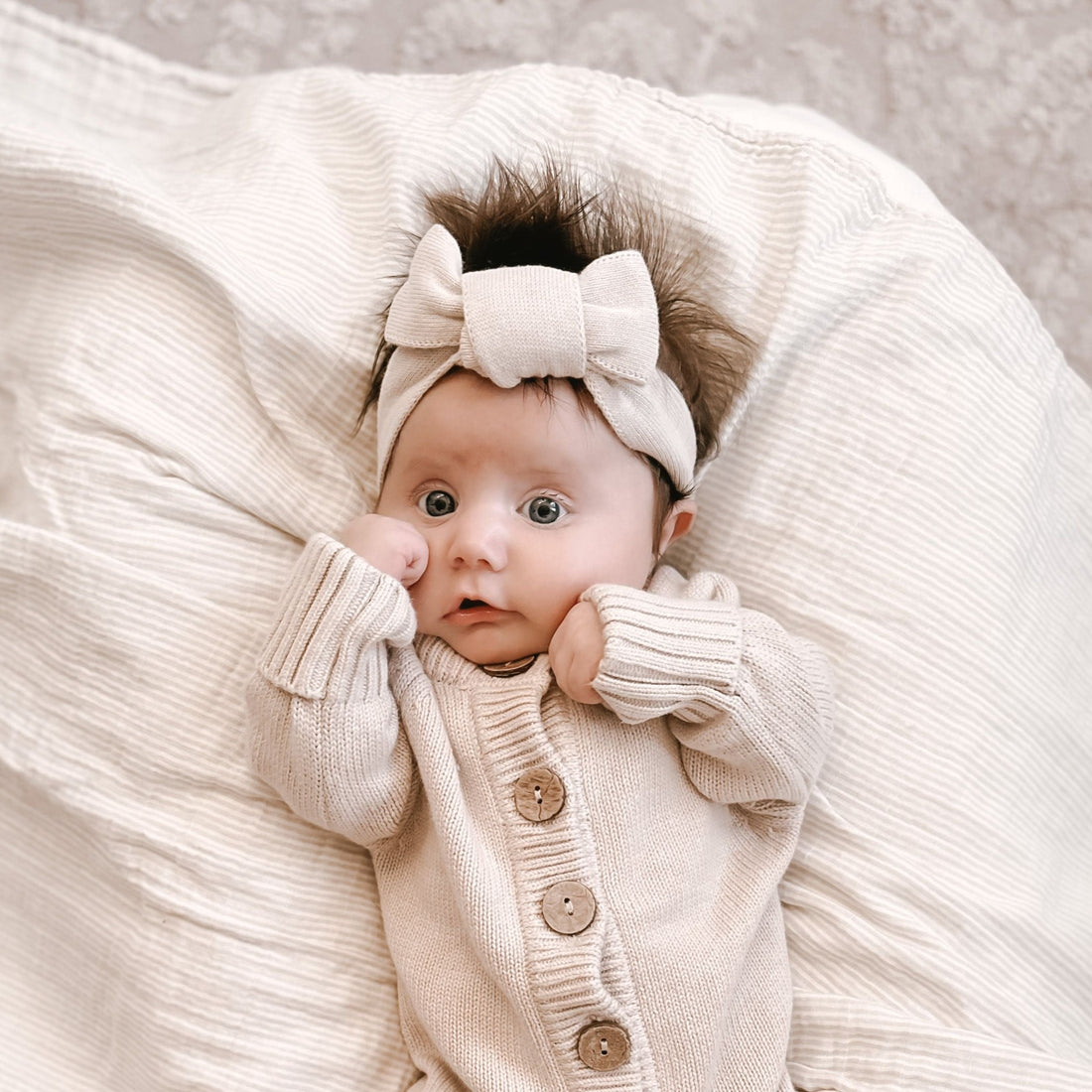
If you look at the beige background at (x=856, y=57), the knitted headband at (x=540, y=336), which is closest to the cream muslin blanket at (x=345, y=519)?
the knitted headband at (x=540, y=336)

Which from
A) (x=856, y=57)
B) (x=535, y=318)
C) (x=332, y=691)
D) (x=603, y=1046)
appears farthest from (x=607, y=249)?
(x=856, y=57)

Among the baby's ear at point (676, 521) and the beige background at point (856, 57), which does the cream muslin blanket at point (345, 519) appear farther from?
the beige background at point (856, 57)

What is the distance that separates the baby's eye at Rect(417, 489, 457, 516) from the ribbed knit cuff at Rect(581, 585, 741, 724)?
0.51ft

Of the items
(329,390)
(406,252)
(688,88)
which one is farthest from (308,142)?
(688,88)

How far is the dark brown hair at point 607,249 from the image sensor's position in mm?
1255

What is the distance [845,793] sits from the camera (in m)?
1.27

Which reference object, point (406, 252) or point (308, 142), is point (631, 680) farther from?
point (308, 142)

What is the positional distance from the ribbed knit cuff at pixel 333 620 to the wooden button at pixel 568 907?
0.27 m

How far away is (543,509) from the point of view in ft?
3.83

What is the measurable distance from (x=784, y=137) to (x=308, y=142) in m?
0.54

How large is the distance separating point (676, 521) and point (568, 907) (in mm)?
398

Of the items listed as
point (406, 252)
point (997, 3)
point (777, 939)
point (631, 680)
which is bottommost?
point (777, 939)

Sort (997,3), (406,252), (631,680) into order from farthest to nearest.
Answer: (997,3) < (406,252) < (631,680)

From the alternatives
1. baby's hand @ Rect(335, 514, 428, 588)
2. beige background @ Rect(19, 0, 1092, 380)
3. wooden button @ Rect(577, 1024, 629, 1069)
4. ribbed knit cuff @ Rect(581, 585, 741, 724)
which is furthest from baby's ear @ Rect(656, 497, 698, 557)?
beige background @ Rect(19, 0, 1092, 380)
